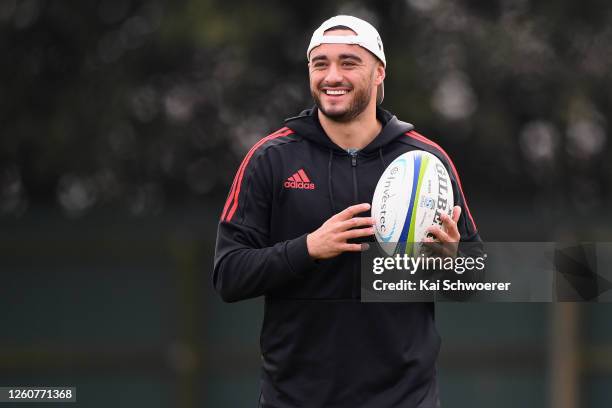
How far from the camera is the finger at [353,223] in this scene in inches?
147

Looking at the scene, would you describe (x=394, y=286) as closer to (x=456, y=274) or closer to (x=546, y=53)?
(x=456, y=274)

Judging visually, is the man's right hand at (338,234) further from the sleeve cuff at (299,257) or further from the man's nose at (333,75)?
the man's nose at (333,75)

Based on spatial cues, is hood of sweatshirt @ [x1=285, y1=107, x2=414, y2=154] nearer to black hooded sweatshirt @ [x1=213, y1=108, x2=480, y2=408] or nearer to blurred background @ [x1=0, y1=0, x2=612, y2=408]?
black hooded sweatshirt @ [x1=213, y1=108, x2=480, y2=408]

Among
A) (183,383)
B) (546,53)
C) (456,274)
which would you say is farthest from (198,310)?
(546,53)

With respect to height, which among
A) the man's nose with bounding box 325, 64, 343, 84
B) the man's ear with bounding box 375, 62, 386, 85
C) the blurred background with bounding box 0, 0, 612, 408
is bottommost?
the man's nose with bounding box 325, 64, 343, 84

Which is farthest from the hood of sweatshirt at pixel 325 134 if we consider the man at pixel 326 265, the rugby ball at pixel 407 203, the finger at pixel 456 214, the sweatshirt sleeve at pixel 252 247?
the finger at pixel 456 214

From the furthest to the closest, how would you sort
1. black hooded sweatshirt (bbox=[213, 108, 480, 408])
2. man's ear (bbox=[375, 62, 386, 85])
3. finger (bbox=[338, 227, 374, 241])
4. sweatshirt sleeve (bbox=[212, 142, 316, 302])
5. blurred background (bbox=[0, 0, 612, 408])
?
blurred background (bbox=[0, 0, 612, 408])
man's ear (bbox=[375, 62, 386, 85])
black hooded sweatshirt (bbox=[213, 108, 480, 408])
sweatshirt sleeve (bbox=[212, 142, 316, 302])
finger (bbox=[338, 227, 374, 241])

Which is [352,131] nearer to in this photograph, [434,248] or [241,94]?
[434,248]

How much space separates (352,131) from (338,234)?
23.2 inches

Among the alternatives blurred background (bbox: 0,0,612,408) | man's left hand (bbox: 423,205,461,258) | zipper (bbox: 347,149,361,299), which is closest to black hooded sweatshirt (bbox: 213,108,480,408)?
zipper (bbox: 347,149,361,299)

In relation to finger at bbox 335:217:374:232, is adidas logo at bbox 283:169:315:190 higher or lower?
higher

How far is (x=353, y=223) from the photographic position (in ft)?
12.3

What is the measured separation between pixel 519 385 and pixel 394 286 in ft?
19.1

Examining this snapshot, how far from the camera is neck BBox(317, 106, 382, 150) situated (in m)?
4.17
